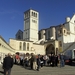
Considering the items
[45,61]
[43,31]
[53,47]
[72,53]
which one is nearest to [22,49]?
[53,47]

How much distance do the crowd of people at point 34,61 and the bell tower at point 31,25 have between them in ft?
172

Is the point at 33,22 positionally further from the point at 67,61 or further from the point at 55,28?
the point at 67,61

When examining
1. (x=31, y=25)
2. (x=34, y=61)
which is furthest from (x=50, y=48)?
(x=34, y=61)

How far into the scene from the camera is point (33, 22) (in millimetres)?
81062

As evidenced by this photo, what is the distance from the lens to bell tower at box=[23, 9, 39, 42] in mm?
78125

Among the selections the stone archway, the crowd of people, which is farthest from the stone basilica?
the crowd of people

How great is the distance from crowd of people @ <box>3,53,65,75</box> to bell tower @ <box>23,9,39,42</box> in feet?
172

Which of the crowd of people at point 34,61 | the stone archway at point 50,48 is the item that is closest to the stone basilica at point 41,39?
the stone archway at point 50,48

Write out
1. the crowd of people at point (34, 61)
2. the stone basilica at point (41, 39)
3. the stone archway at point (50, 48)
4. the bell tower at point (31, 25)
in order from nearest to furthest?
the crowd of people at point (34, 61) < the stone basilica at point (41, 39) < the stone archway at point (50, 48) < the bell tower at point (31, 25)

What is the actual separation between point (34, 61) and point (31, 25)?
6284 centimetres

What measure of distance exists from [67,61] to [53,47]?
98.7ft

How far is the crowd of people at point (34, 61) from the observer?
10203mm

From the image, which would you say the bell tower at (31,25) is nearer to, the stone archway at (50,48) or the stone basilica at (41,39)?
the stone basilica at (41,39)

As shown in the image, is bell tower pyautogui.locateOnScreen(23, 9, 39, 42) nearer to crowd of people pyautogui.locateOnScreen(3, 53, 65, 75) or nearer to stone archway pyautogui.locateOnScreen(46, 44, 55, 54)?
stone archway pyautogui.locateOnScreen(46, 44, 55, 54)
